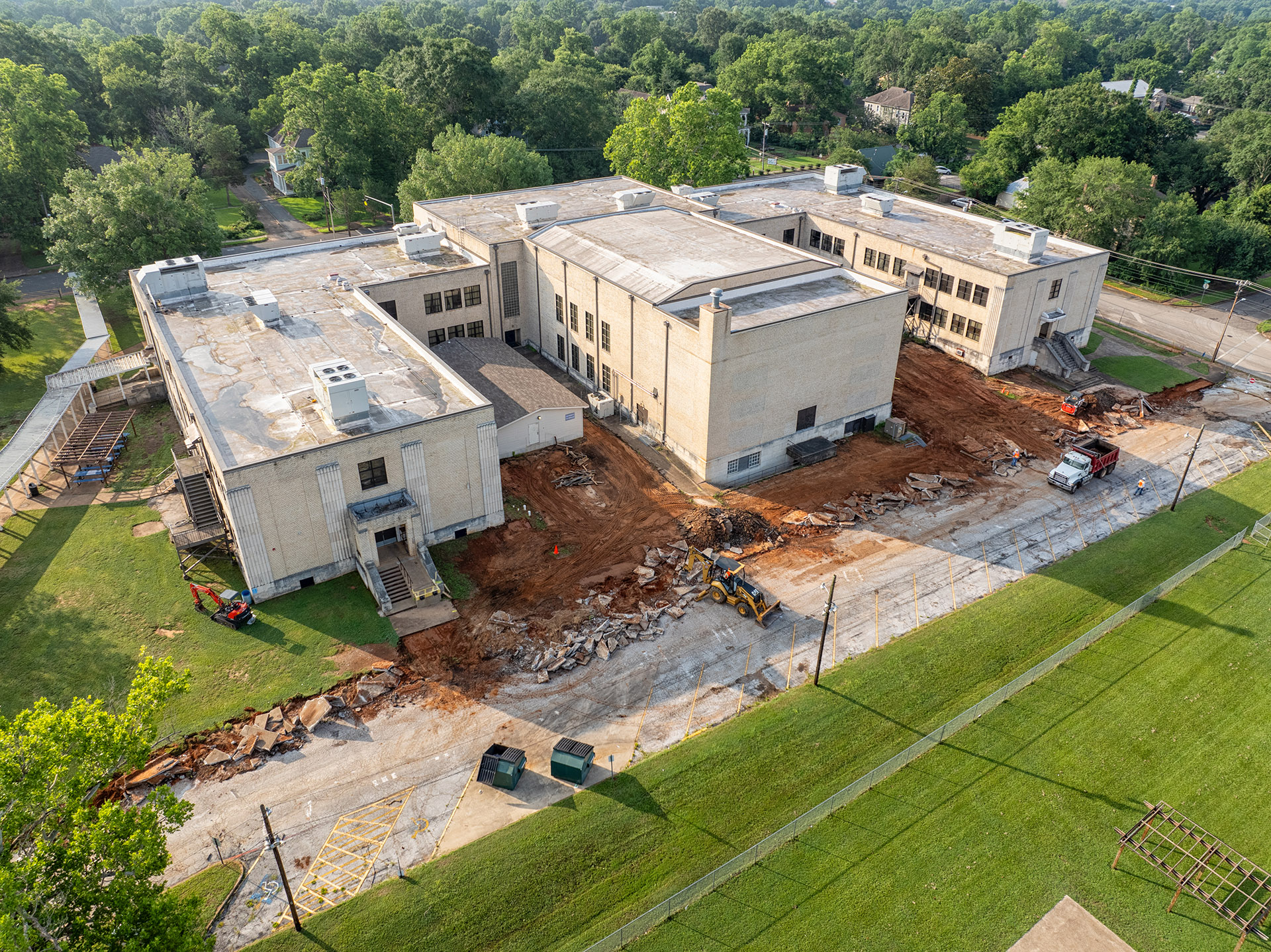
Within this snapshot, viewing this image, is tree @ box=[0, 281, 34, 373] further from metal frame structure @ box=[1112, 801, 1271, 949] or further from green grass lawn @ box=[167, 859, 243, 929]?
metal frame structure @ box=[1112, 801, 1271, 949]

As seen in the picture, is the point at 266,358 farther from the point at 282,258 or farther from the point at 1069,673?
the point at 1069,673

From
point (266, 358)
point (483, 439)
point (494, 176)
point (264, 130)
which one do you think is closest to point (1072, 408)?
point (483, 439)

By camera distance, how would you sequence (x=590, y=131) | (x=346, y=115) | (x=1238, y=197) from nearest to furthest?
1. (x=1238, y=197)
2. (x=346, y=115)
3. (x=590, y=131)

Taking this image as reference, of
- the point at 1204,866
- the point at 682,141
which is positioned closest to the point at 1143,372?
the point at 1204,866

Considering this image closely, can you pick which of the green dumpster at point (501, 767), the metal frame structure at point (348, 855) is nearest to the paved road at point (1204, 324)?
the green dumpster at point (501, 767)

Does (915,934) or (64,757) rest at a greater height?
(64,757)

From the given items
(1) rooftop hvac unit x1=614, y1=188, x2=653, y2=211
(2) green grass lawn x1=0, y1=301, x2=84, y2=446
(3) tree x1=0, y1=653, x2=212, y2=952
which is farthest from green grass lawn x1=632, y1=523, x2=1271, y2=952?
(2) green grass lawn x1=0, y1=301, x2=84, y2=446
